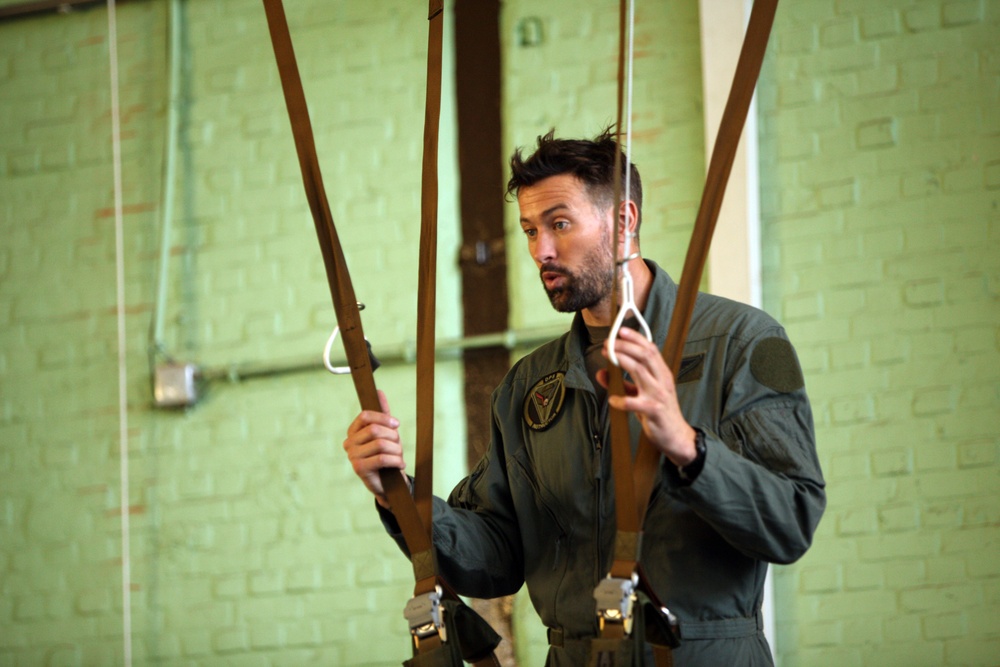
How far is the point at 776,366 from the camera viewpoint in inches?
64.4

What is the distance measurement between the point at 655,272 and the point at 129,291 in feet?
7.64

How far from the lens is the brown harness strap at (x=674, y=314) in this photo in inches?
52.9

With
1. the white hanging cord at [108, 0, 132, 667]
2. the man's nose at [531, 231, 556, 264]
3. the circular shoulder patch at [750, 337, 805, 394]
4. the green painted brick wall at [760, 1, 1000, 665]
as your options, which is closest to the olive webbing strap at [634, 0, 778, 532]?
the circular shoulder patch at [750, 337, 805, 394]

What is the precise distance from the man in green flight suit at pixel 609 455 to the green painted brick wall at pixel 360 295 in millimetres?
1304

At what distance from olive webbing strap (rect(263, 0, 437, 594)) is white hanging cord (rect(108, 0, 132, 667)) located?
2.40m

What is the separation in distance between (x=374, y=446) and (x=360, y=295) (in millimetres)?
2106

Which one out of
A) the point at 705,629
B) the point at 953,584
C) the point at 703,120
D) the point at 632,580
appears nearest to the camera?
the point at 632,580

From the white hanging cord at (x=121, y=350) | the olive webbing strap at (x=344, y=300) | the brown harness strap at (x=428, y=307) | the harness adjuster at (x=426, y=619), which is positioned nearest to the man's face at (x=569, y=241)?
the brown harness strap at (x=428, y=307)

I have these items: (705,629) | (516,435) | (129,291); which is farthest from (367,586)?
(705,629)

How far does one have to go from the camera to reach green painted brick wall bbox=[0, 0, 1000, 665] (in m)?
3.02

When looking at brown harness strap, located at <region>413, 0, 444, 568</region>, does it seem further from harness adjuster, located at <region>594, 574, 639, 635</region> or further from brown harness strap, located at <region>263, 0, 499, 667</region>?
harness adjuster, located at <region>594, 574, 639, 635</region>

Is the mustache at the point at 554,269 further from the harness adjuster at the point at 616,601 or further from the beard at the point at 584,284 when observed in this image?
the harness adjuster at the point at 616,601

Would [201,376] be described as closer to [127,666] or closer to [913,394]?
[127,666]

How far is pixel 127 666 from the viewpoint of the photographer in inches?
142
